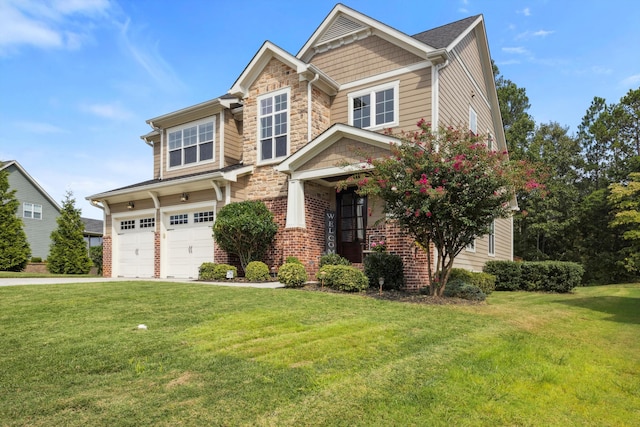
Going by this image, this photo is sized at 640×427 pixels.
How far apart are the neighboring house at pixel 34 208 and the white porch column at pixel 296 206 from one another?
82.0 ft

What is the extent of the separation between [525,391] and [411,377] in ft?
3.43

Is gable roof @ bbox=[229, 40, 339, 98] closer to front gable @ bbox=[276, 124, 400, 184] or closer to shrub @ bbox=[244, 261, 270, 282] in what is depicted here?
front gable @ bbox=[276, 124, 400, 184]

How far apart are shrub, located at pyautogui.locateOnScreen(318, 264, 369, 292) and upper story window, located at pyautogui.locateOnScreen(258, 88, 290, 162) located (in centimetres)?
525

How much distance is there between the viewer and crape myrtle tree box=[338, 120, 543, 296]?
891 centimetres

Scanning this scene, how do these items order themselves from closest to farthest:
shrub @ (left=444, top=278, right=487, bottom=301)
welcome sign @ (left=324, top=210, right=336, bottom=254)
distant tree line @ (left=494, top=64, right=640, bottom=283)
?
shrub @ (left=444, top=278, right=487, bottom=301) < welcome sign @ (left=324, top=210, right=336, bottom=254) < distant tree line @ (left=494, top=64, right=640, bottom=283)

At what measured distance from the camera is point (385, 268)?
1134 cm

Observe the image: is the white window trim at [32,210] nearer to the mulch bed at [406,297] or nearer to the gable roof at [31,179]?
the gable roof at [31,179]

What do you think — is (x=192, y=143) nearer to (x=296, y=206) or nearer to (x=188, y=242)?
(x=188, y=242)

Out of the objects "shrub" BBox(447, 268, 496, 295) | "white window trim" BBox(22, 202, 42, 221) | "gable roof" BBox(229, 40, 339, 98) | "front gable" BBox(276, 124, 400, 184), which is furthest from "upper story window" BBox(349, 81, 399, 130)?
"white window trim" BBox(22, 202, 42, 221)

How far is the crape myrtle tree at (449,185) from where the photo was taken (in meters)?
8.91

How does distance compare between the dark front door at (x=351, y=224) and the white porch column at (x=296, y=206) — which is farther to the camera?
the dark front door at (x=351, y=224)

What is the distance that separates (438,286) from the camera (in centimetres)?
1005

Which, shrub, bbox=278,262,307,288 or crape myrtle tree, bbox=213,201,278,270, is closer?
shrub, bbox=278,262,307,288

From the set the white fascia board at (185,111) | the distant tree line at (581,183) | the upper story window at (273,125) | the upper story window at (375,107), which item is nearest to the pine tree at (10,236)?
the white fascia board at (185,111)
